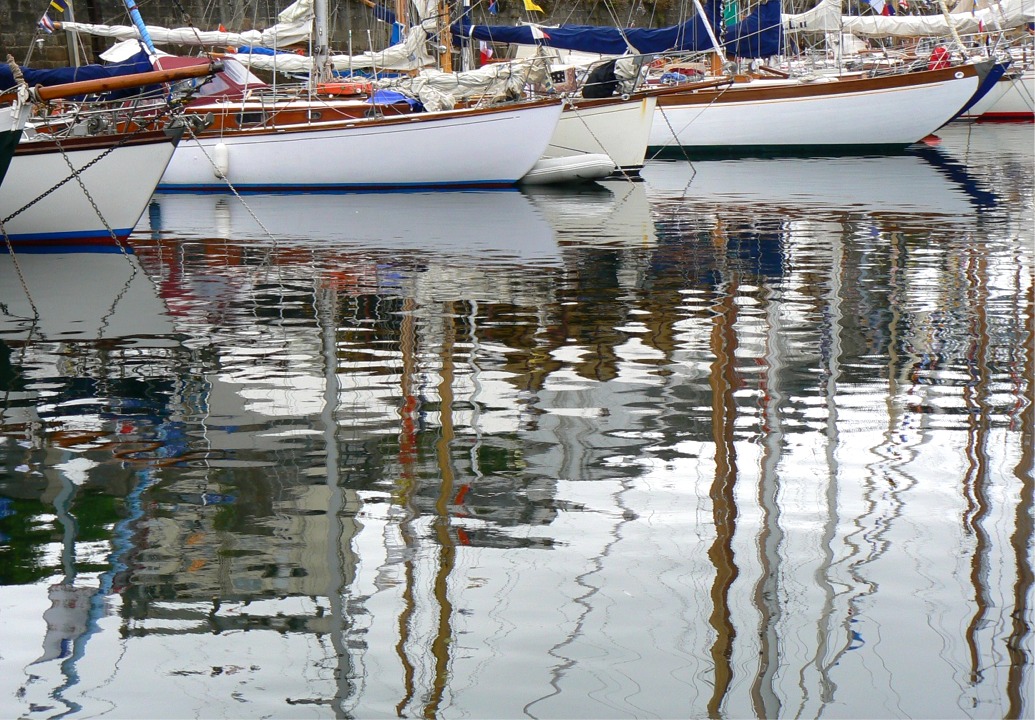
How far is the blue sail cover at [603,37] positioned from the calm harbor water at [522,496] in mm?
16326

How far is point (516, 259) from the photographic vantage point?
45.1ft

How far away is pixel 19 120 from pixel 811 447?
9924 millimetres

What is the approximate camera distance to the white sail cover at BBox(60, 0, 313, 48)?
2712 centimetres

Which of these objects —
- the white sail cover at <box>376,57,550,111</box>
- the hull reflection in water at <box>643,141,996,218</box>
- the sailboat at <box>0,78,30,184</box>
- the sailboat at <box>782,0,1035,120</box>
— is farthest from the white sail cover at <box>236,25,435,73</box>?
the sailboat at <box>0,78,30,184</box>

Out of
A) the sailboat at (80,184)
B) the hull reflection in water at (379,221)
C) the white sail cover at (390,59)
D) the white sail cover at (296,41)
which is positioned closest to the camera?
the sailboat at (80,184)

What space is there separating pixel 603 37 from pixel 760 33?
15.6ft

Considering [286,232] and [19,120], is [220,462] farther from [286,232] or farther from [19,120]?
[286,232]

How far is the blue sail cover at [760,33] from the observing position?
31.0m

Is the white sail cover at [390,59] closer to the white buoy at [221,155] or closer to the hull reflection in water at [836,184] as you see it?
the white buoy at [221,155]

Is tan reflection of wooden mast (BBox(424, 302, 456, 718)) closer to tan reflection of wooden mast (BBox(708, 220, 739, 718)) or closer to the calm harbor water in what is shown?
the calm harbor water

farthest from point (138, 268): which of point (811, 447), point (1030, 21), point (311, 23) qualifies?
point (1030, 21)

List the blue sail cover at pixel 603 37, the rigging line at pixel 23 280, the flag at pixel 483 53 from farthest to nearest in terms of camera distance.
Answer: the flag at pixel 483 53 < the blue sail cover at pixel 603 37 < the rigging line at pixel 23 280

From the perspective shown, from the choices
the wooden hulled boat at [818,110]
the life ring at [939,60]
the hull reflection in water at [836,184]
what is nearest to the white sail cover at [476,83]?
the hull reflection in water at [836,184]

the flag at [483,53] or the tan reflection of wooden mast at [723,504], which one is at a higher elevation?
the flag at [483,53]
